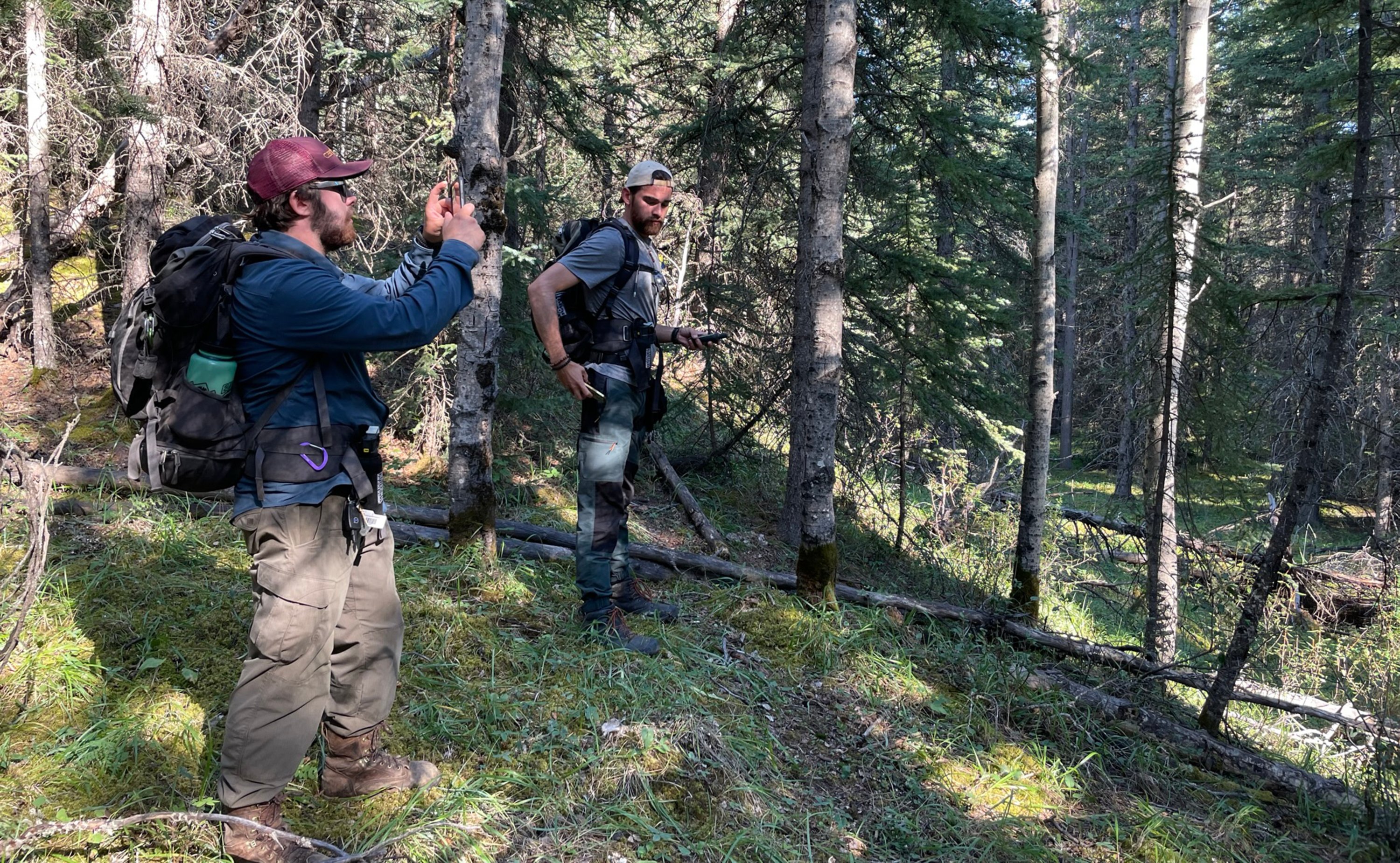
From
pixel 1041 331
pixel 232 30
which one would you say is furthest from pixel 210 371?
pixel 232 30

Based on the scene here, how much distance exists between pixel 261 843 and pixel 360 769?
18.8 inches

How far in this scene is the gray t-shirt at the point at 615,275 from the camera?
165 inches

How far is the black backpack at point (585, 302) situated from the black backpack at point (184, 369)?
6.20ft

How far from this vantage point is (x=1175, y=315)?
6305 mm

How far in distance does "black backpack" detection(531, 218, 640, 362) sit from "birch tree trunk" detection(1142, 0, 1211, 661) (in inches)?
134

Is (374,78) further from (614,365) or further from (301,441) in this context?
(301,441)

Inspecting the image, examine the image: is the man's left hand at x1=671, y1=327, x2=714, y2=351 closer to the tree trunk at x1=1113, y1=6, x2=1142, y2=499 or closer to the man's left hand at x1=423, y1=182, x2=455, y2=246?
the man's left hand at x1=423, y1=182, x2=455, y2=246

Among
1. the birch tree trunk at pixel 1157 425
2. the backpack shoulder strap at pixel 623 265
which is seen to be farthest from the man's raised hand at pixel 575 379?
the birch tree trunk at pixel 1157 425

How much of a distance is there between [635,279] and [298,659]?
2563 millimetres

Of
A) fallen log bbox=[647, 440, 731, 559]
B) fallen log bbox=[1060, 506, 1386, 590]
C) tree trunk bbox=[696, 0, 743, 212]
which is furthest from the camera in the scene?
tree trunk bbox=[696, 0, 743, 212]

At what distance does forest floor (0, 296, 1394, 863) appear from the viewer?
302 centimetres

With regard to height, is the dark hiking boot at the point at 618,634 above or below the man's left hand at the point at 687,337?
below

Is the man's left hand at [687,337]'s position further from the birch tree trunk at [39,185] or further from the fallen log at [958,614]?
the birch tree trunk at [39,185]

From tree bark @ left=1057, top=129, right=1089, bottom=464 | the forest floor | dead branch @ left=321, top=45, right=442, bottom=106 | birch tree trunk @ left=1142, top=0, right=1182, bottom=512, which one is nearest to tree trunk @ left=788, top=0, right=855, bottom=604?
the forest floor
